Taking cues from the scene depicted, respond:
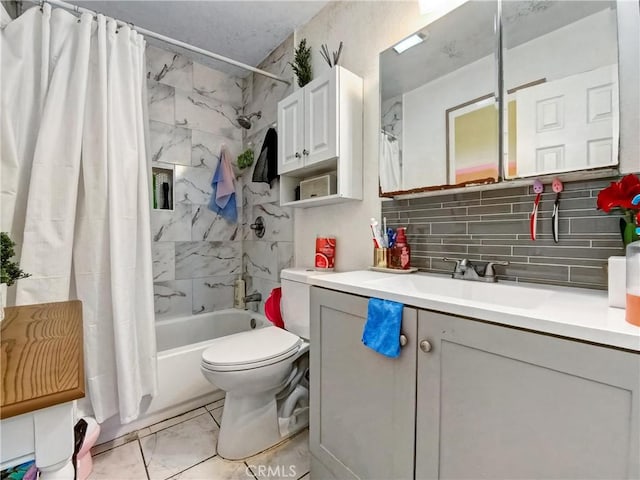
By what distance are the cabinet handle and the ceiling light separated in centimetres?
127

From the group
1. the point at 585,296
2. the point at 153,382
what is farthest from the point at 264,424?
the point at 585,296

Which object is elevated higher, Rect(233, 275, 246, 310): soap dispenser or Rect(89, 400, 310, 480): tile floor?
Rect(233, 275, 246, 310): soap dispenser

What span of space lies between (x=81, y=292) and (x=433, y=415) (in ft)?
5.17

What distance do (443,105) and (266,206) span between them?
1.52m

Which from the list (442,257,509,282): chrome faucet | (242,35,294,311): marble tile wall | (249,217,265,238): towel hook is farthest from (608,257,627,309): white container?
(249,217,265,238): towel hook

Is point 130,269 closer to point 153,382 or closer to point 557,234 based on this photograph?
point 153,382

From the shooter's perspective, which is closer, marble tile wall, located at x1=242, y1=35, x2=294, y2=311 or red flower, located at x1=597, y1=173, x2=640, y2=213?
red flower, located at x1=597, y1=173, x2=640, y2=213

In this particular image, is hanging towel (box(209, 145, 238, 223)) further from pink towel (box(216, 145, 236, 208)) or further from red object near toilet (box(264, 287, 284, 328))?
red object near toilet (box(264, 287, 284, 328))

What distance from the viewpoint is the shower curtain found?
1.28 meters

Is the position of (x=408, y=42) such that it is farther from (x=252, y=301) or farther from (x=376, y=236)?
(x=252, y=301)

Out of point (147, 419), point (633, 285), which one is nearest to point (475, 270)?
point (633, 285)

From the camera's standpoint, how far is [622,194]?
76 cm

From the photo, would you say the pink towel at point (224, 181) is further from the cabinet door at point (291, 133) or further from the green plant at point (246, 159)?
the cabinet door at point (291, 133)

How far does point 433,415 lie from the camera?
2.59 ft
